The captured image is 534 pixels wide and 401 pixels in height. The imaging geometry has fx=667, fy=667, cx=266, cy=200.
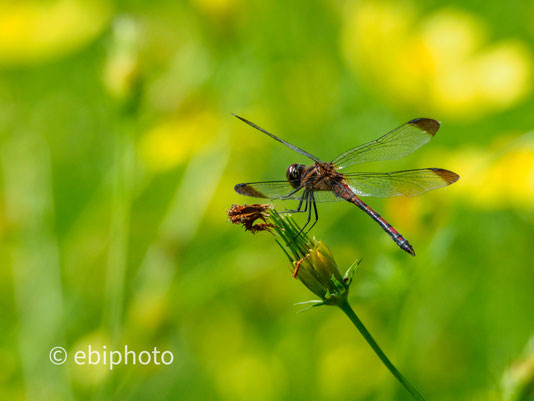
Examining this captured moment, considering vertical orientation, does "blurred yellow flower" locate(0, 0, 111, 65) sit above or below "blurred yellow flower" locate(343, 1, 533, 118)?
above

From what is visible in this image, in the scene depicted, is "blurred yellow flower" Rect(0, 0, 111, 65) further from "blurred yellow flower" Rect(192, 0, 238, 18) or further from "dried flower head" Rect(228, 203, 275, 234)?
"dried flower head" Rect(228, 203, 275, 234)

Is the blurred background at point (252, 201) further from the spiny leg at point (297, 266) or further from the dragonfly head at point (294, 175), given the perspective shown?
the spiny leg at point (297, 266)

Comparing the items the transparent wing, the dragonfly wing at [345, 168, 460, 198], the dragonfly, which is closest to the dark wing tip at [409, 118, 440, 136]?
the dragonfly

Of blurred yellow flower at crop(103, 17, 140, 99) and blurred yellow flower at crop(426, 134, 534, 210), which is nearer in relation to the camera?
blurred yellow flower at crop(103, 17, 140, 99)

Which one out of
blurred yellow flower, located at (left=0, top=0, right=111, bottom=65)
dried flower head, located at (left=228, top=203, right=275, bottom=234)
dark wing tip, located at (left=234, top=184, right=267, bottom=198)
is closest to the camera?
dried flower head, located at (left=228, top=203, right=275, bottom=234)

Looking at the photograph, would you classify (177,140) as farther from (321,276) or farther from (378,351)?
(378,351)

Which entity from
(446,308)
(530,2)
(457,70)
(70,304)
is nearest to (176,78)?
(70,304)

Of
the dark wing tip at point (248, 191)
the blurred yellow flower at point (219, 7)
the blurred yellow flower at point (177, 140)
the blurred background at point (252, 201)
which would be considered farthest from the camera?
the blurred yellow flower at point (177, 140)

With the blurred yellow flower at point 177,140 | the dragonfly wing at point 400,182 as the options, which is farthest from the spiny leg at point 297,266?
the blurred yellow flower at point 177,140
